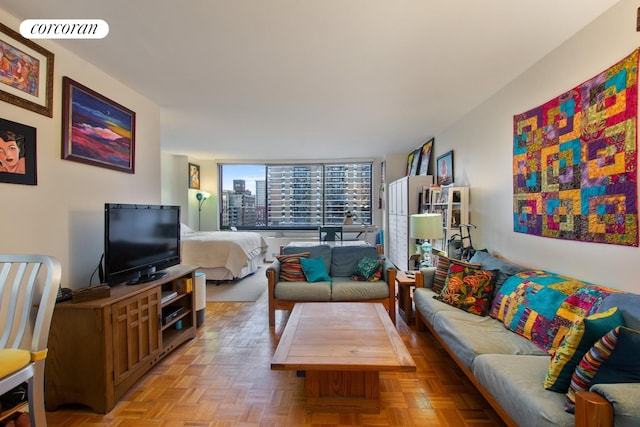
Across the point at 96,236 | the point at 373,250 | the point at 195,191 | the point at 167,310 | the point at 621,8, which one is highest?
the point at 621,8

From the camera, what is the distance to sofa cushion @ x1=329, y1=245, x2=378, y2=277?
145 inches

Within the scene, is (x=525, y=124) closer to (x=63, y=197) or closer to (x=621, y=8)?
(x=621, y=8)

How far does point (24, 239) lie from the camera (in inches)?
75.1

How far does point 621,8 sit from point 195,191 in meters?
7.20

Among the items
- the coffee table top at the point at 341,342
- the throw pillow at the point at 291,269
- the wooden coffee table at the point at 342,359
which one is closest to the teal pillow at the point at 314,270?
the throw pillow at the point at 291,269

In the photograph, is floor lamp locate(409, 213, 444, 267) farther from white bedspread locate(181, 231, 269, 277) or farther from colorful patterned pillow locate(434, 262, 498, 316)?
white bedspread locate(181, 231, 269, 277)

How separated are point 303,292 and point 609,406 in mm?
2423

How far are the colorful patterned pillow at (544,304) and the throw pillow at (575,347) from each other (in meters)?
0.32

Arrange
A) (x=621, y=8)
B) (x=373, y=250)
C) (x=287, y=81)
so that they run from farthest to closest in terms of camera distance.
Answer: (x=373, y=250) < (x=287, y=81) < (x=621, y=8)

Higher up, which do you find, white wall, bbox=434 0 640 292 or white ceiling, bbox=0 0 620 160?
white ceiling, bbox=0 0 620 160

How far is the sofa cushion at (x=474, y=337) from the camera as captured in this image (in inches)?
71.2

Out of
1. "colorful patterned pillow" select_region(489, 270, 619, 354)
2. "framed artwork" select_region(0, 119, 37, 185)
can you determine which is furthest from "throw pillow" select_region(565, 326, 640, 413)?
"framed artwork" select_region(0, 119, 37, 185)

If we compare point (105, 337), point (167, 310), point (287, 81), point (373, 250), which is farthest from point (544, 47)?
point (167, 310)

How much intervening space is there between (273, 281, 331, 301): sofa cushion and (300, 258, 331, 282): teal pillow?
17 centimetres
